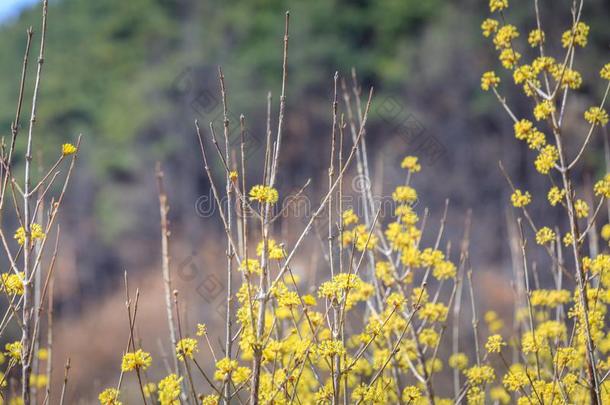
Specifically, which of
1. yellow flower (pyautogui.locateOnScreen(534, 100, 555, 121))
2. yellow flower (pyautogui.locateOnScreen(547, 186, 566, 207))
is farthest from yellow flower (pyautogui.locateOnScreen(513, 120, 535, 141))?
yellow flower (pyautogui.locateOnScreen(547, 186, 566, 207))

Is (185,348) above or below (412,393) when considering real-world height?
above

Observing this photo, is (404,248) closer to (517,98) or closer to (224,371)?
(224,371)

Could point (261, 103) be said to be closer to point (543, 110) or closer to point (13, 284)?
point (543, 110)

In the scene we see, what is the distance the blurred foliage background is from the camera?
21188 millimetres

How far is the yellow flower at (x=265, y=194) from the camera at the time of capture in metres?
2.57

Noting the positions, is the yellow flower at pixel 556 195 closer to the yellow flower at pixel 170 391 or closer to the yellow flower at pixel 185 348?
the yellow flower at pixel 185 348

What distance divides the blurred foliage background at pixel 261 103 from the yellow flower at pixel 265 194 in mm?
17339

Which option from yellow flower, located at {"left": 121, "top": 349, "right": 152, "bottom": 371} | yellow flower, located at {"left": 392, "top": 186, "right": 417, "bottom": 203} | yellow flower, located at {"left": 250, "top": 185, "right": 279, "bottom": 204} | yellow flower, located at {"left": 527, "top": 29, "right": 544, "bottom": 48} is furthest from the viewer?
yellow flower, located at {"left": 392, "top": 186, "right": 417, "bottom": 203}

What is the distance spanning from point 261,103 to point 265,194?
2049 centimetres

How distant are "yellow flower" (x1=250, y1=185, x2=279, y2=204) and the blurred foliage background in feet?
56.9

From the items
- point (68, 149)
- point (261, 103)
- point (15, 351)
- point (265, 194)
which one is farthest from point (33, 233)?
point (261, 103)

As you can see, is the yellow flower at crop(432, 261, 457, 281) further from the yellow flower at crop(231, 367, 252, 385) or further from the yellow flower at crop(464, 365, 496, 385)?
the yellow flower at crop(231, 367, 252, 385)

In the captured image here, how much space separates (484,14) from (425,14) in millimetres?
2625

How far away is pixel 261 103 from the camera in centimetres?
2267
